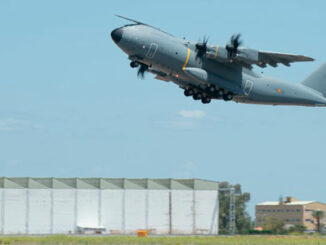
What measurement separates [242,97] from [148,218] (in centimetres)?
2791

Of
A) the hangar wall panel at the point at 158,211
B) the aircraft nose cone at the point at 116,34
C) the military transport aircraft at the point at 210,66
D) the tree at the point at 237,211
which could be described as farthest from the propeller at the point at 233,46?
the tree at the point at 237,211

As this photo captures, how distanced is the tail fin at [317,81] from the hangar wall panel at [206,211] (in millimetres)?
25417

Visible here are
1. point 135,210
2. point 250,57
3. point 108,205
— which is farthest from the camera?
point 135,210

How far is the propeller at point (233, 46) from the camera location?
182 feet

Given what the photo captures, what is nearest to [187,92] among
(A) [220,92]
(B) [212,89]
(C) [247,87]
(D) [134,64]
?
(B) [212,89]

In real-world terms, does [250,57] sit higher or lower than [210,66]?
higher

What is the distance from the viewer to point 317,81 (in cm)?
6322

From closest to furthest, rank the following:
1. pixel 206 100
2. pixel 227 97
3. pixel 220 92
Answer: pixel 220 92
pixel 227 97
pixel 206 100

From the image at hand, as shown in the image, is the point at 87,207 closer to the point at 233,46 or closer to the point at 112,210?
the point at 112,210

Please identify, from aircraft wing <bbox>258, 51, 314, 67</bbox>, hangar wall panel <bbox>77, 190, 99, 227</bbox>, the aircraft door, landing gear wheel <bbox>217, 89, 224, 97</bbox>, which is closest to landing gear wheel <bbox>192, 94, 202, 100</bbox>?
landing gear wheel <bbox>217, 89, 224, 97</bbox>

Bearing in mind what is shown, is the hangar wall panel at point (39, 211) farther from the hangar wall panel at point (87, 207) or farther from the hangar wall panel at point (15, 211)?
the hangar wall panel at point (87, 207)

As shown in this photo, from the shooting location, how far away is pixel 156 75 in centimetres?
5772

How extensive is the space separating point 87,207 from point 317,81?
3152 cm

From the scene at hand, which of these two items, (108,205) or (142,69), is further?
(108,205)
